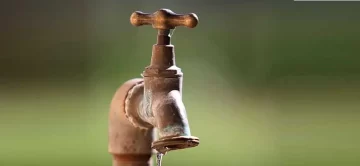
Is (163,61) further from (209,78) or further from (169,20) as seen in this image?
(209,78)

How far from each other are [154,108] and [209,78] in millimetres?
461

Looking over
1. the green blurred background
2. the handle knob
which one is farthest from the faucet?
the green blurred background

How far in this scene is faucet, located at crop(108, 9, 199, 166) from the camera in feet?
2.48

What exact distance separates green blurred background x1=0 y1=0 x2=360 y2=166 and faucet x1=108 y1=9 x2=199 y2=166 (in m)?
Result: 0.33

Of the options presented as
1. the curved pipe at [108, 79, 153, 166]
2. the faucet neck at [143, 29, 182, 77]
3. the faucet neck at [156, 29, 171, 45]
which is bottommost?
the curved pipe at [108, 79, 153, 166]

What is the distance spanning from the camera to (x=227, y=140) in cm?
125

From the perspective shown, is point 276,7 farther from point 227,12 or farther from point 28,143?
point 28,143

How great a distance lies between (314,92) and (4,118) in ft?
2.23

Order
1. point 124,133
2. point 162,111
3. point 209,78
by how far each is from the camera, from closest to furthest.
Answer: point 162,111, point 124,133, point 209,78

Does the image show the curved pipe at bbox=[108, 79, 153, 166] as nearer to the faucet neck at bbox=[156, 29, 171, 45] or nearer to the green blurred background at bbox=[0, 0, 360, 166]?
the faucet neck at bbox=[156, 29, 171, 45]

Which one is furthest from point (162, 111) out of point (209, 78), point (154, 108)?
point (209, 78)

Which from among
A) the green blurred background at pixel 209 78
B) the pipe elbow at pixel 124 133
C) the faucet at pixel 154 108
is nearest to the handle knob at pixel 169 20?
the faucet at pixel 154 108

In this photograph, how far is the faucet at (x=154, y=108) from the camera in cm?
76

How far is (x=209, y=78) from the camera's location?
4.13 ft
